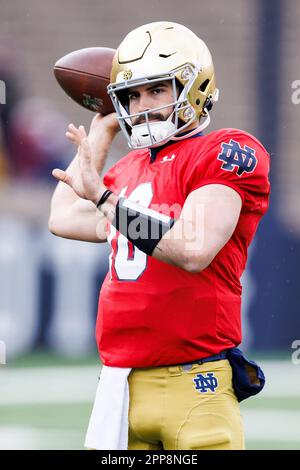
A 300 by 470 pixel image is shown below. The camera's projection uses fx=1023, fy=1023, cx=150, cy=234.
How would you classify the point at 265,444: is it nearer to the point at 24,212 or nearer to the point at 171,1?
the point at 24,212

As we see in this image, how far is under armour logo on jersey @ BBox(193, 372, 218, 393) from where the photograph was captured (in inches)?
109

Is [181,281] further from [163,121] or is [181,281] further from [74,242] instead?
[74,242]

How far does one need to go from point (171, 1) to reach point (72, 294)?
4.00m

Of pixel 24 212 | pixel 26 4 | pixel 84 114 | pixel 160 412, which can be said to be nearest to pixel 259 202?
pixel 160 412

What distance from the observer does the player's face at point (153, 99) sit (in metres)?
2.88

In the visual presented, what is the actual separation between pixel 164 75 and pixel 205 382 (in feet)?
2.82

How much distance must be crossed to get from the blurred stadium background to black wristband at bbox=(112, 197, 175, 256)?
95.0 inches

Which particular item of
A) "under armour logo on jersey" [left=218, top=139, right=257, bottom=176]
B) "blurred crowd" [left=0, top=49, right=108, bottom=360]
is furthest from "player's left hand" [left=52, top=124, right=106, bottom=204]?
"blurred crowd" [left=0, top=49, right=108, bottom=360]

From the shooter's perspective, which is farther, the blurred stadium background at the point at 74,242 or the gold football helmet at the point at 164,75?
the blurred stadium background at the point at 74,242

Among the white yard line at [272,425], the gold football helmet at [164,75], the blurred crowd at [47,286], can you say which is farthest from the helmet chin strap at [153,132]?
the blurred crowd at [47,286]

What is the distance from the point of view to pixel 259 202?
113 inches

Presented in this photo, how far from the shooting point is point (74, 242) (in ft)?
25.1

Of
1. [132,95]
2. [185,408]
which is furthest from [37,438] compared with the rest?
[132,95]

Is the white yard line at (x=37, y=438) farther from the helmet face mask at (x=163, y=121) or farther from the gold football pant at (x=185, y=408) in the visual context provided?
the helmet face mask at (x=163, y=121)
